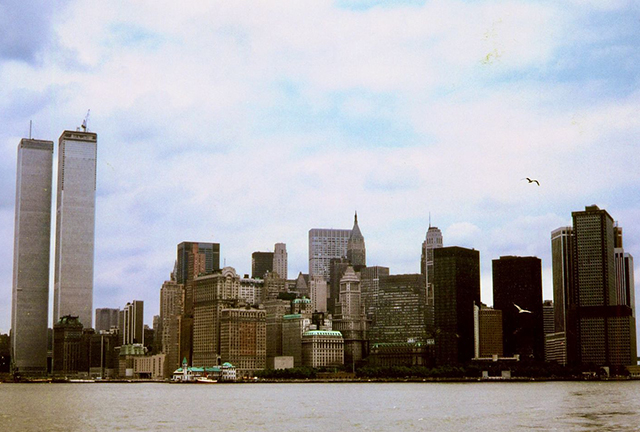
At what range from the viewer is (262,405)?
14750 centimetres

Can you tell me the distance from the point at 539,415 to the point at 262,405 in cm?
4871

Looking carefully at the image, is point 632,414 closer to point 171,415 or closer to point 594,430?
point 594,430

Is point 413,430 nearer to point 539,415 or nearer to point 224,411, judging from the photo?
point 539,415

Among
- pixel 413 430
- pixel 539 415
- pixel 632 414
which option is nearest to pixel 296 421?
pixel 413 430

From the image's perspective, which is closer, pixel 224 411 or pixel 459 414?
pixel 459 414

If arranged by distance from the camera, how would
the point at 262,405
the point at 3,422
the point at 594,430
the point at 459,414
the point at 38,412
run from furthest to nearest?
1. the point at 262,405
2. the point at 38,412
3. the point at 459,414
4. the point at 3,422
5. the point at 594,430

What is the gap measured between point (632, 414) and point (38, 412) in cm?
7397

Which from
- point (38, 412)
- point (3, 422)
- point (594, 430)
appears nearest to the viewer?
point (594, 430)

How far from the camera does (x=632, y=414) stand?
368 feet

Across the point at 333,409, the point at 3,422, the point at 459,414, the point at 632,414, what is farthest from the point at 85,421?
the point at 632,414

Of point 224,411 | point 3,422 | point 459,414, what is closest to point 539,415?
point 459,414

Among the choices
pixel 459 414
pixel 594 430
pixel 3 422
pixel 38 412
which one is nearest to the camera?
pixel 594 430

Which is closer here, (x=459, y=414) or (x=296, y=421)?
(x=296, y=421)

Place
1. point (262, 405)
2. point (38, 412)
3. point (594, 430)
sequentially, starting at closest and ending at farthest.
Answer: point (594, 430)
point (38, 412)
point (262, 405)
